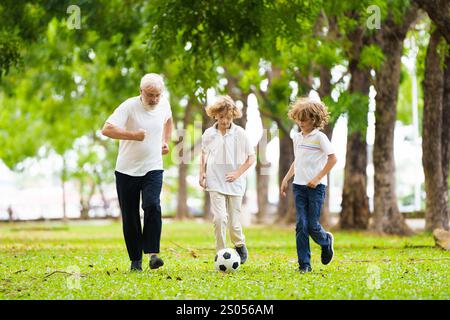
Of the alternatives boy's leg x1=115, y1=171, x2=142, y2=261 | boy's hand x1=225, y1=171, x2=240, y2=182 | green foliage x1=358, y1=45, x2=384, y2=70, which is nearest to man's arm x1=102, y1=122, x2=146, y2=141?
boy's leg x1=115, y1=171, x2=142, y2=261

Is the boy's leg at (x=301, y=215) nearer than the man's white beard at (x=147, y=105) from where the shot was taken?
Yes

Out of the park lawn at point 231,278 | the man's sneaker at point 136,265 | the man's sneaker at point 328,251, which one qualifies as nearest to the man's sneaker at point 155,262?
the park lawn at point 231,278

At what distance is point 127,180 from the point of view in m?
10.6

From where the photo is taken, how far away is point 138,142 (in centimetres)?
1061

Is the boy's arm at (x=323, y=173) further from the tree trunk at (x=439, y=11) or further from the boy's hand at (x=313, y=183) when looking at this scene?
the tree trunk at (x=439, y=11)

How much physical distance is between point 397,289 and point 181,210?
3805cm

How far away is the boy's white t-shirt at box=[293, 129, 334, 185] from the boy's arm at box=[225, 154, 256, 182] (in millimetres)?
927

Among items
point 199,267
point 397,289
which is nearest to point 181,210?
point 199,267

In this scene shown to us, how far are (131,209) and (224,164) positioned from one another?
4.49 feet

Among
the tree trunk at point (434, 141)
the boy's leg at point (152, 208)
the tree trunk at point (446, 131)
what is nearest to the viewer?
the boy's leg at point (152, 208)

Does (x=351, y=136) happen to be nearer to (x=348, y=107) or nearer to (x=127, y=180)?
(x=348, y=107)

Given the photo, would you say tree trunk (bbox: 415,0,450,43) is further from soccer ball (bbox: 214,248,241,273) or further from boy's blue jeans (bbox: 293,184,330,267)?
soccer ball (bbox: 214,248,241,273)

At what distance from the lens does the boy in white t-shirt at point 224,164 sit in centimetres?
1127
